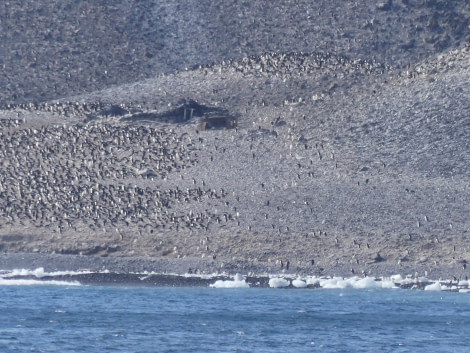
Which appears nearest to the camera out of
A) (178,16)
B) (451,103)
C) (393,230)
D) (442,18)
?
(393,230)

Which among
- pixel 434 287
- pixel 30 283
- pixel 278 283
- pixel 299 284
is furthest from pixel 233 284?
pixel 30 283

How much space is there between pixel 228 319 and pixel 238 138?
67.8ft

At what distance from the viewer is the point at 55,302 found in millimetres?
45219

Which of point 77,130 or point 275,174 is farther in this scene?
point 77,130

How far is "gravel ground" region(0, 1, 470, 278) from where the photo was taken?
51.2 metres

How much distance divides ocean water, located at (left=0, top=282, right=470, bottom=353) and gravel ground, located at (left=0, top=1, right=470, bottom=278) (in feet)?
9.14

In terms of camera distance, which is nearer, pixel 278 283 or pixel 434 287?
pixel 434 287

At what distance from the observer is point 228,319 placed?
42219 millimetres

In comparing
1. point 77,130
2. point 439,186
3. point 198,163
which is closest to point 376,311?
point 439,186

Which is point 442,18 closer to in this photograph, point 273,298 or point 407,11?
point 407,11

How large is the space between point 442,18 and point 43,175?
84.5ft

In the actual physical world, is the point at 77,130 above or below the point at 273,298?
above

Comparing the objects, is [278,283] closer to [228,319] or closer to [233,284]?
[233,284]

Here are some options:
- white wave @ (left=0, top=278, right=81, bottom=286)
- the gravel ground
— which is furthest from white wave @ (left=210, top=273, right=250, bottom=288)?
white wave @ (left=0, top=278, right=81, bottom=286)
